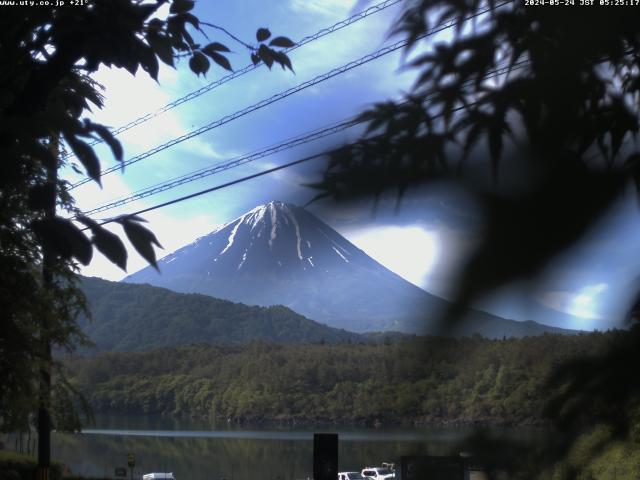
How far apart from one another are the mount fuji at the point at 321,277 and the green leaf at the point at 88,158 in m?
0.47

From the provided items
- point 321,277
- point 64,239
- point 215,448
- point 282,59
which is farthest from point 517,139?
point 215,448

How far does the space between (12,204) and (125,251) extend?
117 inches

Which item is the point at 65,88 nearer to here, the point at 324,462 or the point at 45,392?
the point at 324,462

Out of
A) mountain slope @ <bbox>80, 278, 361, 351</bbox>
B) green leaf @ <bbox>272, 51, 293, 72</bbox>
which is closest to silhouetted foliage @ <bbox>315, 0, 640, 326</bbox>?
green leaf @ <bbox>272, 51, 293, 72</bbox>

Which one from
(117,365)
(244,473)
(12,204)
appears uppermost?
(12,204)

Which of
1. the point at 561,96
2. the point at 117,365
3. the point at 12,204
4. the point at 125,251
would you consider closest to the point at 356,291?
the point at 561,96

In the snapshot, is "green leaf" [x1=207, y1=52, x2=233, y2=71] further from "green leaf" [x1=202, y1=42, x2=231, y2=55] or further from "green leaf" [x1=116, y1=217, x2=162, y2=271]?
"green leaf" [x1=116, y1=217, x2=162, y2=271]

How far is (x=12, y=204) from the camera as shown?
167 inches

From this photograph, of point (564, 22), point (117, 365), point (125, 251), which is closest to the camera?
point (564, 22)

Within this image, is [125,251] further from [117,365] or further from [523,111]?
[117,365]

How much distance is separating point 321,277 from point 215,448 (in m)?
33.1

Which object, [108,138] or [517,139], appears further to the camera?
[108,138]

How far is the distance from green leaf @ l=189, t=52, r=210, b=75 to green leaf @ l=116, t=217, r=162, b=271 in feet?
4.49

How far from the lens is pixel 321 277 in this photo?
106cm
